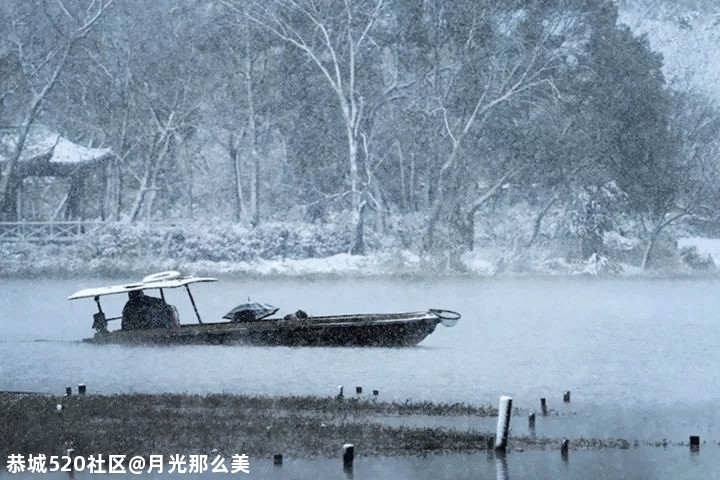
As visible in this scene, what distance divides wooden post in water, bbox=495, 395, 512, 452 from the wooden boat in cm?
1330

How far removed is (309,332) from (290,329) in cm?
45

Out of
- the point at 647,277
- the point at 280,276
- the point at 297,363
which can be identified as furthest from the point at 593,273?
the point at 297,363

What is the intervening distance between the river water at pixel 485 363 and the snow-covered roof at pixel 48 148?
8.30m

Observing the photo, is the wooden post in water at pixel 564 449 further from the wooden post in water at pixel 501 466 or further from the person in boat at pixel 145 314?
the person in boat at pixel 145 314

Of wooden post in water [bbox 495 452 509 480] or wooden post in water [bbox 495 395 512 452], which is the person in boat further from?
wooden post in water [bbox 495 452 509 480]

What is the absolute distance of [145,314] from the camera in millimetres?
36594

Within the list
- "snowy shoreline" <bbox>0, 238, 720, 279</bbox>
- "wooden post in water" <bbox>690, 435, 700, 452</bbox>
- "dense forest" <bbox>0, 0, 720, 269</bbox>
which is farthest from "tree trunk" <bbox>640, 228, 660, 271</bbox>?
"wooden post in water" <bbox>690, 435, 700, 452</bbox>

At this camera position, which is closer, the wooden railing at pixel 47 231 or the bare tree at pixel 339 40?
the wooden railing at pixel 47 231

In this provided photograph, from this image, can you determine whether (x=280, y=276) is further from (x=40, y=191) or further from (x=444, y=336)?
(x=444, y=336)

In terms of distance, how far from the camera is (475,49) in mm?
71062

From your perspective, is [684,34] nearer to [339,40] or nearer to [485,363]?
[339,40]

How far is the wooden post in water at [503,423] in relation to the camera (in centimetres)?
2006

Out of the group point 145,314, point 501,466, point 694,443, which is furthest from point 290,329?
point 501,466

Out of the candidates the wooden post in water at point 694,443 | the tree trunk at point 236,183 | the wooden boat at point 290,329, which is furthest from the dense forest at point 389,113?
the wooden post in water at point 694,443
